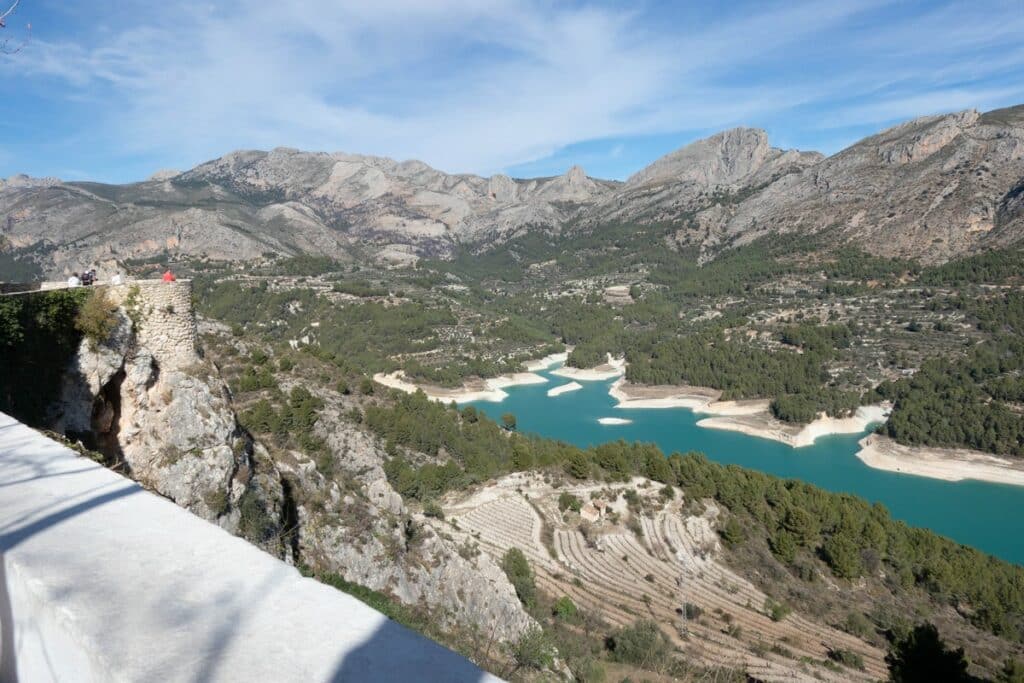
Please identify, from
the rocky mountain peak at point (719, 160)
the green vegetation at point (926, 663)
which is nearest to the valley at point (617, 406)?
the green vegetation at point (926, 663)

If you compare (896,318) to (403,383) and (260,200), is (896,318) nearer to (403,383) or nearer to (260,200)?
(403,383)

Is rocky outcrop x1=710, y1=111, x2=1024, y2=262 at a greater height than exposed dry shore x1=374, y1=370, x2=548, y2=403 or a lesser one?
greater

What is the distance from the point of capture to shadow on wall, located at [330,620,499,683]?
1.48 meters

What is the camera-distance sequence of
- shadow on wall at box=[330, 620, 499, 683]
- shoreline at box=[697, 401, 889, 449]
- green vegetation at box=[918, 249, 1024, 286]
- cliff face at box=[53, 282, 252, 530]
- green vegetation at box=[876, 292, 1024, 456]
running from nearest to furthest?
shadow on wall at box=[330, 620, 499, 683] → cliff face at box=[53, 282, 252, 530] → green vegetation at box=[876, 292, 1024, 456] → shoreline at box=[697, 401, 889, 449] → green vegetation at box=[918, 249, 1024, 286]

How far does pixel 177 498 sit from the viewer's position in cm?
784

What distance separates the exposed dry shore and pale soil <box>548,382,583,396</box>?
12.6 feet

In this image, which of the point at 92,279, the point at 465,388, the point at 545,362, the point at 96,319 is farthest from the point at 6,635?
the point at 545,362

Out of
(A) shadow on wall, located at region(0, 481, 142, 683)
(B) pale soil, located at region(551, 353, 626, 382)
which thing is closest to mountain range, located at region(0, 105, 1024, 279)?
(B) pale soil, located at region(551, 353, 626, 382)

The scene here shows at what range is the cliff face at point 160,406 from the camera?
7895mm

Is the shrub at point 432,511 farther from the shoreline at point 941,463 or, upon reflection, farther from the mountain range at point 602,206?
the mountain range at point 602,206

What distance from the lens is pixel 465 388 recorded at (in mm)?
60219

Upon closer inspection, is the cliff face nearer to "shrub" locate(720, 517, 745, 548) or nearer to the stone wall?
the stone wall

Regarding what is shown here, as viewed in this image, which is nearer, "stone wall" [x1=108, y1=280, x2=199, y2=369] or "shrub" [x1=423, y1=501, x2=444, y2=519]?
"stone wall" [x1=108, y1=280, x2=199, y2=369]

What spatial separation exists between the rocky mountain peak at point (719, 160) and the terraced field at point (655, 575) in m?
153
